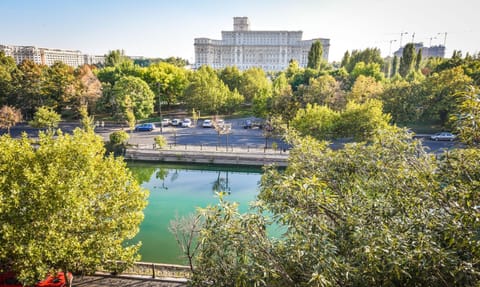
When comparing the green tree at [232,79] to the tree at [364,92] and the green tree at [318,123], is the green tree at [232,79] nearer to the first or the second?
the tree at [364,92]

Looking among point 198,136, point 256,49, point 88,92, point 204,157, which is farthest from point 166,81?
point 256,49

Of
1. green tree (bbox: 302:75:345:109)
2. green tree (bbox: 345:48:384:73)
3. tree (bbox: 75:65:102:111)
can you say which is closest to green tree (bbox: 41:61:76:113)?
tree (bbox: 75:65:102:111)

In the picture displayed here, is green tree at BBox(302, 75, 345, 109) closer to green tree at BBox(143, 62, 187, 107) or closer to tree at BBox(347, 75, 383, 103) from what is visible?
tree at BBox(347, 75, 383, 103)

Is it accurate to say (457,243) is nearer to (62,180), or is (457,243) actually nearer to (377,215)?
(377,215)

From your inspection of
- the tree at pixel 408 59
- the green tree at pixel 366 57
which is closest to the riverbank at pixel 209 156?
the tree at pixel 408 59

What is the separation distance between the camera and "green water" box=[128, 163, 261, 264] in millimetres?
11724

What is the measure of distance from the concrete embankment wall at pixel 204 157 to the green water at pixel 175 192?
0.59m

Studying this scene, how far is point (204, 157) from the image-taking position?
74.1 ft

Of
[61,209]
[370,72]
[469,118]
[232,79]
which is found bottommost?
[61,209]

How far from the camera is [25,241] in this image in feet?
21.0

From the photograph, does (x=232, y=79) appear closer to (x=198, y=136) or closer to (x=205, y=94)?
(x=205, y=94)

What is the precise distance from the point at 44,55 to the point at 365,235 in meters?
136

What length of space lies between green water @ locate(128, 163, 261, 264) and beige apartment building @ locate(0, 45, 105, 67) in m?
87.8

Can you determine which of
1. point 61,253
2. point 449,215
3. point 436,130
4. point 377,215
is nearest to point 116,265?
point 61,253
